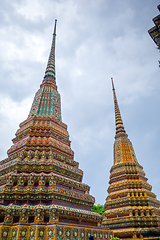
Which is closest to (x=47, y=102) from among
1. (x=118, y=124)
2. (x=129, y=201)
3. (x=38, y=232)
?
(x=38, y=232)

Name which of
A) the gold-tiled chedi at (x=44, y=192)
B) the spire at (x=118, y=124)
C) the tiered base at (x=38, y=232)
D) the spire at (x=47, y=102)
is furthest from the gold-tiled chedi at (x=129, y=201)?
the spire at (x=47, y=102)

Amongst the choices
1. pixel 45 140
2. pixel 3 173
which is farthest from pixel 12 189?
pixel 45 140

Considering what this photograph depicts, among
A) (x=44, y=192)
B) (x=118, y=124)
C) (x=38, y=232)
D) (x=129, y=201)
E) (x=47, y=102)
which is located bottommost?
(x=38, y=232)

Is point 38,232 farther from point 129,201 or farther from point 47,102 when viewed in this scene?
point 47,102

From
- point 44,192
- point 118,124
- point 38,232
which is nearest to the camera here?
point 38,232

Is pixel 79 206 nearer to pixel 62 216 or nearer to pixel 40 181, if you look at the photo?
pixel 62 216

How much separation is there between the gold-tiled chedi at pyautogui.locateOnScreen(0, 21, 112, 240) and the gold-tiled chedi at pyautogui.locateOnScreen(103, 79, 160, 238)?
490cm

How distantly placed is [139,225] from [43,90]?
13.5m

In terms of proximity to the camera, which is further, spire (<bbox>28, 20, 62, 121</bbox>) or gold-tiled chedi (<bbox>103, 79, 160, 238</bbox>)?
spire (<bbox>28, 20, 62, 121</bbox>)

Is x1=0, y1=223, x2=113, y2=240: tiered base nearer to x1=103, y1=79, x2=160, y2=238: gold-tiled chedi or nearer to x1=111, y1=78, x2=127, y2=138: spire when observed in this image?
x1=103, y1=79, x2=160, y2=238: gold-tiled chedi

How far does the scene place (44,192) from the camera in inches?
355

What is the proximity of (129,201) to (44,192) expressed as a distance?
367 inches

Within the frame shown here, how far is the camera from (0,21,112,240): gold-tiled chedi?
798cm

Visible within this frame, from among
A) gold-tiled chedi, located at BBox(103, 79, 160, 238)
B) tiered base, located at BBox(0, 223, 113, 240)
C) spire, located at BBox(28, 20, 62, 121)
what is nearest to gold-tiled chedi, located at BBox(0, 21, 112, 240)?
tiered base, located at BBox(0, 223, 113, 240)
